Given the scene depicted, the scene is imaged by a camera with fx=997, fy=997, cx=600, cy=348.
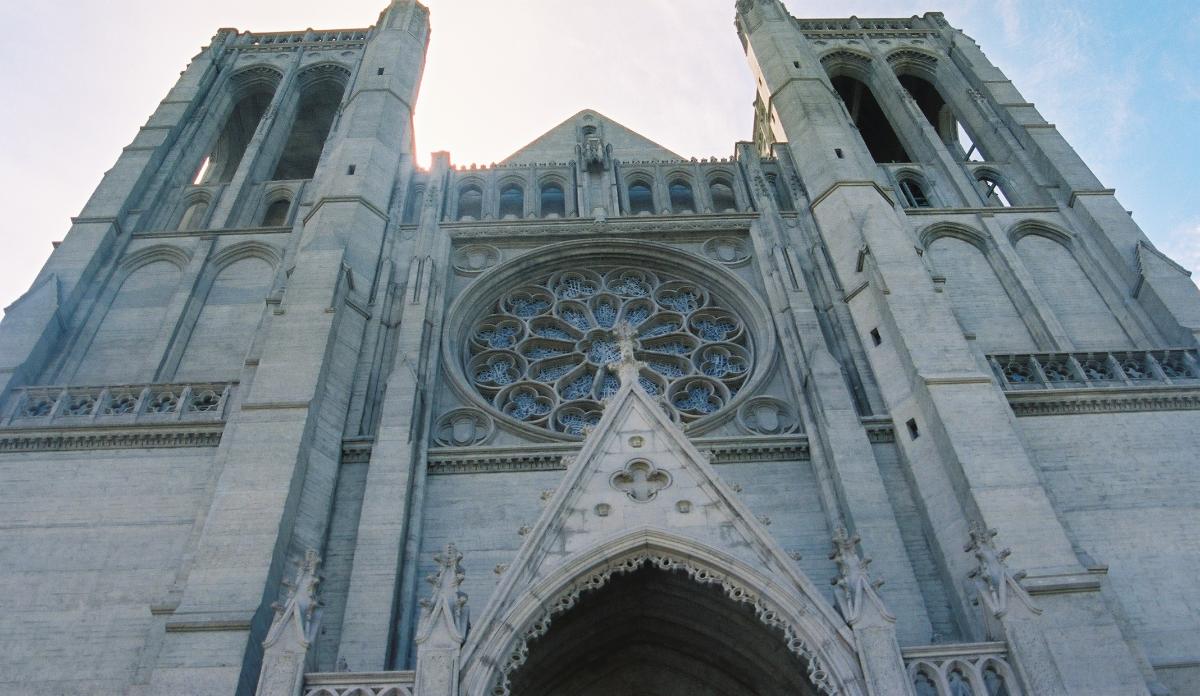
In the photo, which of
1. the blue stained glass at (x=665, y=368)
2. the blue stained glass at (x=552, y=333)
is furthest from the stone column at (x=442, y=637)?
the blue stained glass at (x=552, y=333)

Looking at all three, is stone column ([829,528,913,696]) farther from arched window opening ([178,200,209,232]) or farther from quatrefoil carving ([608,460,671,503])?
arched window opening ([178,200,209,232])

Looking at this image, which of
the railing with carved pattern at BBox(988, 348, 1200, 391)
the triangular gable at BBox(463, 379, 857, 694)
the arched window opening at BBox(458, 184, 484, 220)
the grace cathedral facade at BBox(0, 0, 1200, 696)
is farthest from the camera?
the arched window opening at BBox(458, 184, 484, 220)

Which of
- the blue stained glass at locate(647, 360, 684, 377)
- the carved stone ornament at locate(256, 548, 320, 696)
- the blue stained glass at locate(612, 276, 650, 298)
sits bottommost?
the carved stone ornament at locate(256, 548, 320, 696)

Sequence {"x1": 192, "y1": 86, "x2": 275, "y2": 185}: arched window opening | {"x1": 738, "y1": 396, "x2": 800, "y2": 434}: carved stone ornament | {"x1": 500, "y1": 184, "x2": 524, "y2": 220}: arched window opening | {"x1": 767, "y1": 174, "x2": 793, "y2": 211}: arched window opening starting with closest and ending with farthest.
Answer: {"x1": 738, "y1": 396, "x2": 800, "y2": 434}: carved stone ornament, {"x1": 767, "y1": 174, "x2": 793, "y2": 211}: arched window opening, {"x1": 500, "y1": 184, "x2": 524, "y2": 220}: arched window opening, {"x1": 192, "y1": 86, "x2": 275, "y2": 185}: arched window opening

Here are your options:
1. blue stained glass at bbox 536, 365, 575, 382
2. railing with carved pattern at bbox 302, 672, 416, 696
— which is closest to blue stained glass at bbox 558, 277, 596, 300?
blue stained glass at bbox 536, 365, 575, 382

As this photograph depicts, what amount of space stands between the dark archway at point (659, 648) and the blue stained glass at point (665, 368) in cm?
511

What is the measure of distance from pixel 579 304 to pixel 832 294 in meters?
4.15

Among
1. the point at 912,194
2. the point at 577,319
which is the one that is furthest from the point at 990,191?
the point at 577,319

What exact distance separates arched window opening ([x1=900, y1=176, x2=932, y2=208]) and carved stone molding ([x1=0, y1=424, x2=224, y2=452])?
1353 centimetres

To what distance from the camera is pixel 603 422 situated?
434 inches

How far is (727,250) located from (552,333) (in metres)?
3.67

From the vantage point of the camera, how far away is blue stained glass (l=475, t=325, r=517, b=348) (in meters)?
16.2

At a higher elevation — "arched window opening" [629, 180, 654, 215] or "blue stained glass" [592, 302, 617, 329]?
"arched window opening" [629, 180, 654, 215]

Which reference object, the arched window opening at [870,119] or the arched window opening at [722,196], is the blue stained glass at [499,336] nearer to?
the arched window opening at [722,196]
